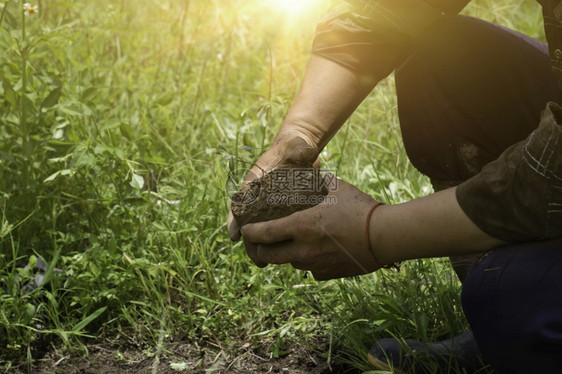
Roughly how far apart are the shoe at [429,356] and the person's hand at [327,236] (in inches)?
13.2

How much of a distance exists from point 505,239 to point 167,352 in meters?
1.05

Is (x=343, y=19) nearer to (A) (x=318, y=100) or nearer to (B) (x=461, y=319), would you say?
(A) (x=318, y=100)

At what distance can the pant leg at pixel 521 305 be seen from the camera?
51.2 inches

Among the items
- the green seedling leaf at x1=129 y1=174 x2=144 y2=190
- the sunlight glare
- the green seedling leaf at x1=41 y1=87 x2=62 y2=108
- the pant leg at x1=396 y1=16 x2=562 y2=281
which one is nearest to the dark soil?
the pant leg at x1=396 y1=16 x2=562 y2=281

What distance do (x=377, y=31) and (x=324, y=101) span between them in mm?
234

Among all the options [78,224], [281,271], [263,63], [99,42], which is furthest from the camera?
[263,63]

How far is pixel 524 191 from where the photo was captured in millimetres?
1279

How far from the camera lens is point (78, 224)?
7.64 ft

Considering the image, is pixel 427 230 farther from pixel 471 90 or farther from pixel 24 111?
pixel 24 111

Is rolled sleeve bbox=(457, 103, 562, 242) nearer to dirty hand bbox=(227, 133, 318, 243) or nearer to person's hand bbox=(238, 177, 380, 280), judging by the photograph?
person's hand bbox=(238, 177, 380, 280)

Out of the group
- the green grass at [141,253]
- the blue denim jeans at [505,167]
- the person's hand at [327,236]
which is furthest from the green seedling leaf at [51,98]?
the blue denim jeans at [505,167]

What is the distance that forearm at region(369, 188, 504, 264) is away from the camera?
1.33m

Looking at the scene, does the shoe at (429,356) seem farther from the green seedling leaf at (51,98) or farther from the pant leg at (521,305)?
the green seedling leaf at (51,98)

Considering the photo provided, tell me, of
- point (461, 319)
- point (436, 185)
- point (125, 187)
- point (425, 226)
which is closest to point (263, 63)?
point (125, 187)
